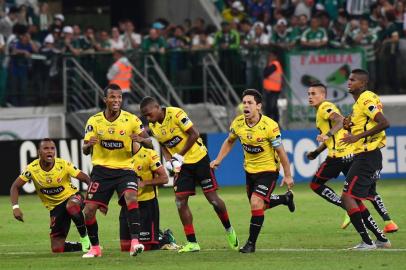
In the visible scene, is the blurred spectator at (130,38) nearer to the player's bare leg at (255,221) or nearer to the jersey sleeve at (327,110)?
the jersey sleeve at (327,110)

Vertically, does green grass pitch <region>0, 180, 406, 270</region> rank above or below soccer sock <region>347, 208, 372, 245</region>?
below

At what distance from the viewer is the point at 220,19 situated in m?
36.1

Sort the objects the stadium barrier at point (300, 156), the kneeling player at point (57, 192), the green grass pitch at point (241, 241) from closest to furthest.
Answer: the green grass pitch at point (241, 241)
the kneeling player at point (57, 192)
the stadium barrier at point (300, 156)

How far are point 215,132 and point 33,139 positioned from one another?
5397mm

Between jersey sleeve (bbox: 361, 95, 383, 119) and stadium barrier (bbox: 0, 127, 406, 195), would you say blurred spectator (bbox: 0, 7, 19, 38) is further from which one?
jersey sleeve (bbox: 361, 95, 383, 119)

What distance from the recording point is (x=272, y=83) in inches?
1224

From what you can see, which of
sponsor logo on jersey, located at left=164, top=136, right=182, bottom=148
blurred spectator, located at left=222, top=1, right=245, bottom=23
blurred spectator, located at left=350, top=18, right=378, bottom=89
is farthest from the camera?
blurred spectator, located at left=222, top=1, right=245, bottom=23

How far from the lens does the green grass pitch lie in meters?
15.2

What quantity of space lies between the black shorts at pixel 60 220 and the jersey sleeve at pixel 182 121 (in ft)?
6.04

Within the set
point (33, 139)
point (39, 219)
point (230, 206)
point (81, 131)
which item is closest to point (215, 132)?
point (81, 131)

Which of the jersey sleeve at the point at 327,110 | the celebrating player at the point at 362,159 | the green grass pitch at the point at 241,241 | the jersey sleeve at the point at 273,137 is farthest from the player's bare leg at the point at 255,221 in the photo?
the jersey sleeve at the point at 327,110

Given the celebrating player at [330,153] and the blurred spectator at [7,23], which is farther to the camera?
the blurred spectator at [7,23]

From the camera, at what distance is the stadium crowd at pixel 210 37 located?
31062mm

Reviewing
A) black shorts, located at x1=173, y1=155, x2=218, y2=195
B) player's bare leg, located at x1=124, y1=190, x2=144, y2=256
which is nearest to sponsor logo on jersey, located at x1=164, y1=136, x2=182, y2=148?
black shorts, located at x1=173, y1=155, x2=218, y2=195
